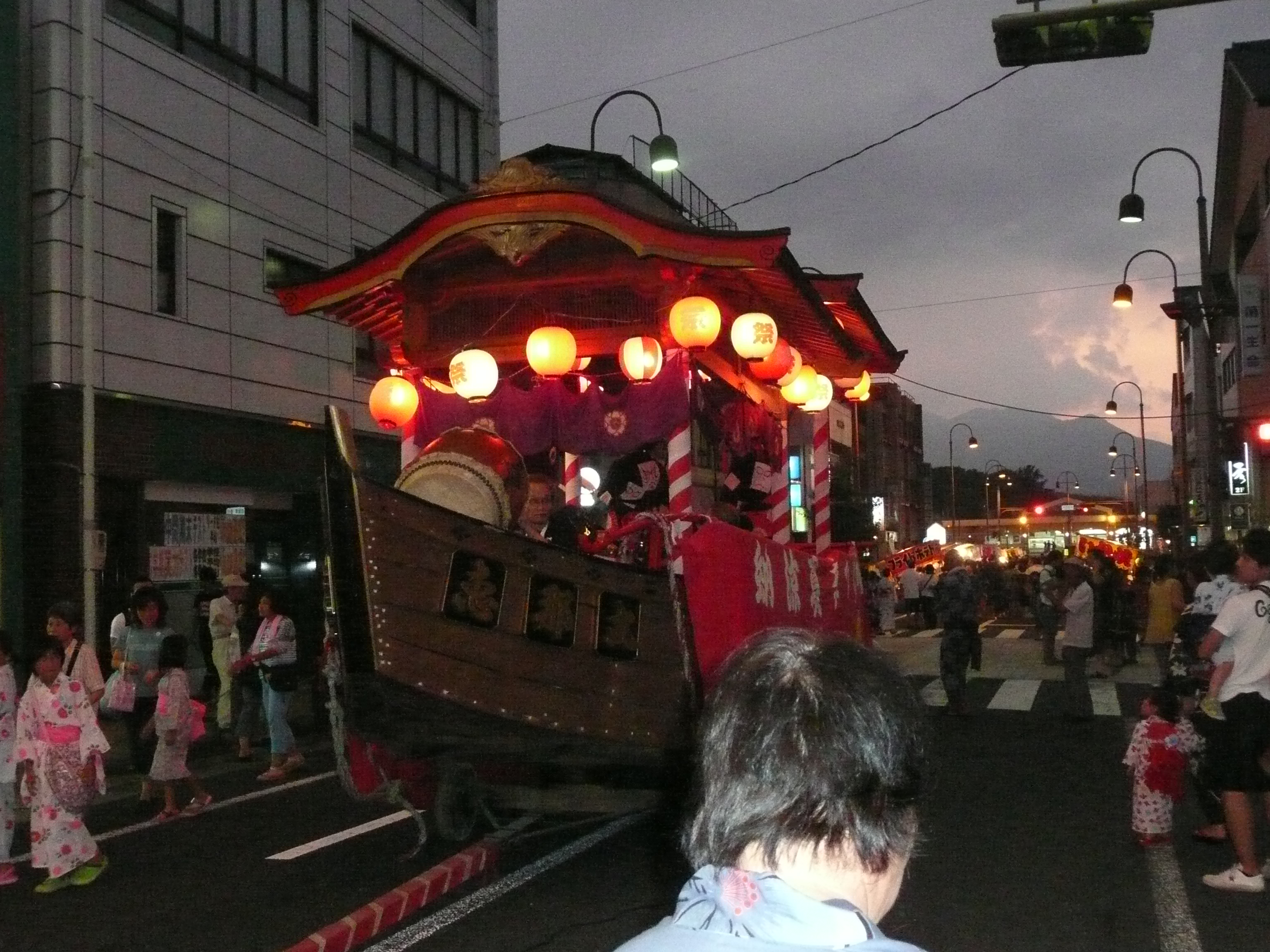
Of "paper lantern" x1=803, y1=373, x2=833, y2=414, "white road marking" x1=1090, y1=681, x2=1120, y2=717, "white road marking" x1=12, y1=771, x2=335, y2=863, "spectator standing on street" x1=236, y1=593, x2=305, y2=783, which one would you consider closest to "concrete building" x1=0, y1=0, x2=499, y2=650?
"spectator standing on street" x1=236, y1=593, x2=305, y2=783

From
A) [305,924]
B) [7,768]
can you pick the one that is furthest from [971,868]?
[7,768]

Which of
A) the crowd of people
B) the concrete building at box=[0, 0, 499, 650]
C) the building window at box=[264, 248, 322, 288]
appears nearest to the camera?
the crowd of people

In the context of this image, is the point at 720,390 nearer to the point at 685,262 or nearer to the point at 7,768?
the point at 685,262

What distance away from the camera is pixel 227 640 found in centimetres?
1201

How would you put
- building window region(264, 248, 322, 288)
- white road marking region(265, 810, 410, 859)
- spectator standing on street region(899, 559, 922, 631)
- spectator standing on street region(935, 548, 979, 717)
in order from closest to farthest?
white road marking region(265, 810, 410, 859) → spectator standing on street region(935, 548, 979, 717) → building window region(264, 248, 322, 288) → spectator standing on street region(899, 559, 922, 631)

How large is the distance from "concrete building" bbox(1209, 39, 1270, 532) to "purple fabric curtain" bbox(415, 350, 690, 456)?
1788cm

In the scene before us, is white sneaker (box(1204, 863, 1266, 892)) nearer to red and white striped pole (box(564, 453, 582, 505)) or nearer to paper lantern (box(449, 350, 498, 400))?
red and white striped pole (box(564, 453, 582, 505))

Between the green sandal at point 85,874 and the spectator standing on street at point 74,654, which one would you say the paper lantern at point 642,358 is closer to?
the spectator standing on street at point 74,654

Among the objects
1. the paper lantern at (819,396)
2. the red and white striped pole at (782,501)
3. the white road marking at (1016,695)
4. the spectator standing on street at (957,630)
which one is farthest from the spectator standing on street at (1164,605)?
the red and white striped pole at (782,501)

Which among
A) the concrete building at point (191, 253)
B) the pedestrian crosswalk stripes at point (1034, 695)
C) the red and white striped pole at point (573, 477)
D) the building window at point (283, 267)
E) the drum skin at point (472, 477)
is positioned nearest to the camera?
the drum skin at point (472, 477)

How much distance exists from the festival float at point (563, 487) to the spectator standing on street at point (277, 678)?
8.72 ft

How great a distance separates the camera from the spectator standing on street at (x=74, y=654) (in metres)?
8.28

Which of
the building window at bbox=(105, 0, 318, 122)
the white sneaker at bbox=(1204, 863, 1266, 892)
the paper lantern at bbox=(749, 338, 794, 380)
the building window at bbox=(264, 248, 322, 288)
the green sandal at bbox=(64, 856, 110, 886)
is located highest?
the building window at bbox=(105, 0, 318, 122)

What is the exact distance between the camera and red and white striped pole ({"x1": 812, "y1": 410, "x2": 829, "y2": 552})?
38.8ft
